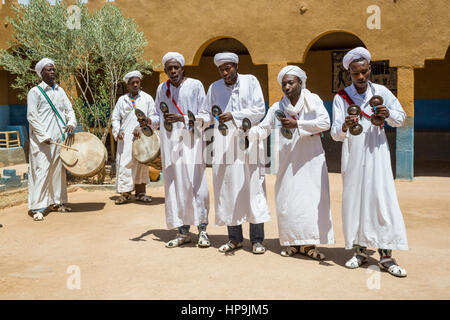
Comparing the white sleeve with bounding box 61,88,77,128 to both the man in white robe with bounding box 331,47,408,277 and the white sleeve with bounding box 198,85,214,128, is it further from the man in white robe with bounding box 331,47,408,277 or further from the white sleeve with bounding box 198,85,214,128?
the man in white robe with bounding box 331,47,408,277

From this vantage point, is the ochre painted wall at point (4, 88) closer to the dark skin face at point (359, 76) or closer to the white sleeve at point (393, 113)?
the dark skin face at point (359, 76)

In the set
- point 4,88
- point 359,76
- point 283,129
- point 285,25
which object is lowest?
point 283,129

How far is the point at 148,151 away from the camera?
22.6 ft

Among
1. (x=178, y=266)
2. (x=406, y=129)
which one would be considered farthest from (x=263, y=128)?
(x=406, y=129)

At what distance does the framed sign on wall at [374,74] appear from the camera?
45.6ft

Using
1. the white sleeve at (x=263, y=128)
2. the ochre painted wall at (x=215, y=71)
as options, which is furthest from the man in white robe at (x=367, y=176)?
the ochre painted wall at (x=215, y=71)

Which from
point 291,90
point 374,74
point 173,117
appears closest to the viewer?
point 291,90

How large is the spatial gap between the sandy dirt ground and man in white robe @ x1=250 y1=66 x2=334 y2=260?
0.27 meters

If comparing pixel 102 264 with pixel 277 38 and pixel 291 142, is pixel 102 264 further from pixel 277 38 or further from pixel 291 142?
pixel 277 38

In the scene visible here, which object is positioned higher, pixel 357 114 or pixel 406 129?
pixel 357 114

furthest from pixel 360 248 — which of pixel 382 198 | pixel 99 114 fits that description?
pixel 99 114

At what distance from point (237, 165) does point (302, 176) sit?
65 cm

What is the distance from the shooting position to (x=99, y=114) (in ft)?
35.3

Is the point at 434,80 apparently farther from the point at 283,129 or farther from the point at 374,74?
the point at 283,129
